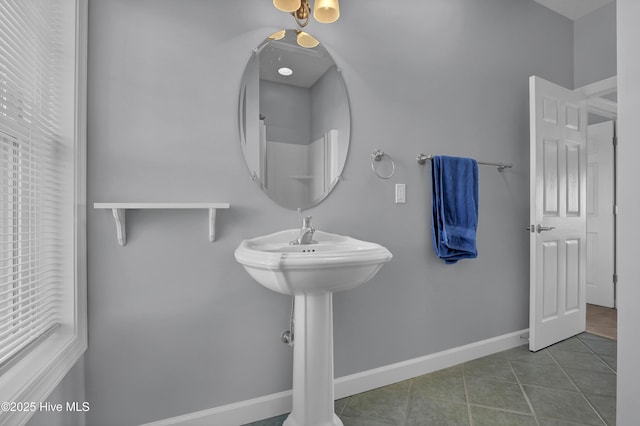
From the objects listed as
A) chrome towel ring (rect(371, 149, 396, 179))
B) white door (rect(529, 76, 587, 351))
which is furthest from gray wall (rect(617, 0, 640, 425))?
white door (rect(529, 76, 587, 351))

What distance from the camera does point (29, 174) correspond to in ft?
3.34

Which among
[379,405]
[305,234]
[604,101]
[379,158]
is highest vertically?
[604,101]

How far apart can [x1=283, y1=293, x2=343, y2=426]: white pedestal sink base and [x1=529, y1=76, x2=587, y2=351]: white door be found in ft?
5.59

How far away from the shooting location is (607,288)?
326 centimetres

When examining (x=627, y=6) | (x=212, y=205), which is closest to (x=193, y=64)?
(x=212, y=205)

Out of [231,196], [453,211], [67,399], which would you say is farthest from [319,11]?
[67,399]

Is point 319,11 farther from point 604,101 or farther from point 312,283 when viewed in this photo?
point 604,101

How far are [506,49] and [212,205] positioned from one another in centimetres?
237

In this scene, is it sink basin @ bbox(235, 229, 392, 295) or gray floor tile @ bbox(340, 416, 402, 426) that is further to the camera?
gray floor tile @ bbox(340, 416, 402, 426)

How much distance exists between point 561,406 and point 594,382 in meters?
0.42

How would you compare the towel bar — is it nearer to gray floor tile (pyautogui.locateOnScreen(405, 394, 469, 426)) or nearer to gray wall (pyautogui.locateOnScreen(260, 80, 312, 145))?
gray wall (pyautogui.locateOnScreen(260, 80, 312, 145))

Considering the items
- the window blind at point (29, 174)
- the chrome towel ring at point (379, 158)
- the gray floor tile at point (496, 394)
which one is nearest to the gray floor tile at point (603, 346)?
the gray floor tile at point (496, 394)

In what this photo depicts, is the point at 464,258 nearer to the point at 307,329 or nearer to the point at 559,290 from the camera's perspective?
the point at 559,290

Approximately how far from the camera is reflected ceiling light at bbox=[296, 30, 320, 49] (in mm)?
1601
